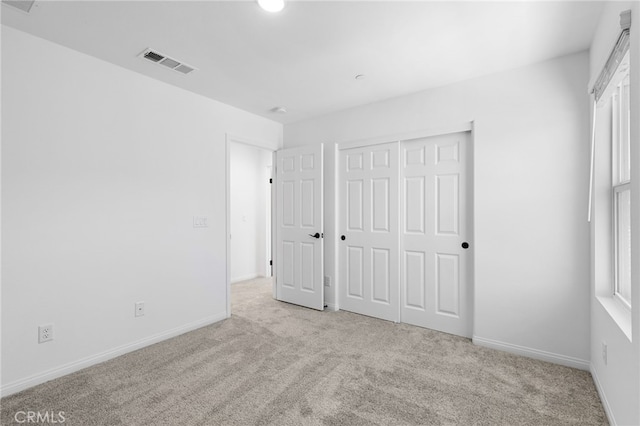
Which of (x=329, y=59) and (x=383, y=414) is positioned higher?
(x=329, y=59)

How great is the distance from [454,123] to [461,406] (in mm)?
2340

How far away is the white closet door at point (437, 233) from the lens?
9.46ft

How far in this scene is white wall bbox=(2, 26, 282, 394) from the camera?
205 cm

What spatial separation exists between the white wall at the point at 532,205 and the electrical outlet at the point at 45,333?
135 inches

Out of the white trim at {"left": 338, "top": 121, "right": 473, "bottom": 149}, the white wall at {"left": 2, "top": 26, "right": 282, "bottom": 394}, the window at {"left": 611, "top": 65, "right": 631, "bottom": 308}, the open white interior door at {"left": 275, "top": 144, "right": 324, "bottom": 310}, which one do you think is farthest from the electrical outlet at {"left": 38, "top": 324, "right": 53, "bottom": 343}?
the window at {"left": 611, "top": 65, "right": 631, "bottom": 308}

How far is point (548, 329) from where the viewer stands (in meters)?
2.40

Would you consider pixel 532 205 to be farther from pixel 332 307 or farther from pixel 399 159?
pixel 332 307

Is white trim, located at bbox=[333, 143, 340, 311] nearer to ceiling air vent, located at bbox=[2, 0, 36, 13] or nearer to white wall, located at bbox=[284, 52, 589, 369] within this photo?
white wall, located at bbox=[284, 52, 589, 369]

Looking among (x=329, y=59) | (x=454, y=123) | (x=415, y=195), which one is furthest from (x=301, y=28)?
(x=415, y=195)

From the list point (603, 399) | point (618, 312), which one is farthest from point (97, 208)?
point (603, 399)

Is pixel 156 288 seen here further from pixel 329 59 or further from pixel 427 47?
pixel 427 47

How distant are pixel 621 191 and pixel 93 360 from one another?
3.99 m

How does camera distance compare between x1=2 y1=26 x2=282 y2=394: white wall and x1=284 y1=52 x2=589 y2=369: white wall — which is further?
x1=284 y1=52 x2=589 y2=369: white wall

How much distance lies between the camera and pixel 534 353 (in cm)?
245
